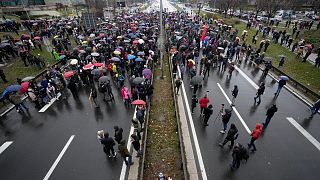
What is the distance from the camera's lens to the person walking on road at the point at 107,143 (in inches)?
304

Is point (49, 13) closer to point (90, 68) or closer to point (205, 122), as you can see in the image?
point (90, 68)

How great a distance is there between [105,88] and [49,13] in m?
58.0

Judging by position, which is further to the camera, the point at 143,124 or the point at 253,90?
the point at 253,90

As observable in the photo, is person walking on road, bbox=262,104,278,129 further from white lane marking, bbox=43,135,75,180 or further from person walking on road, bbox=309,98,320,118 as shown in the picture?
white lane marking, bbox=43,135,75,180

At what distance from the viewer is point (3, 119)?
11.5 meters

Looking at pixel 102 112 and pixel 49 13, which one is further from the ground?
pixel 49 13

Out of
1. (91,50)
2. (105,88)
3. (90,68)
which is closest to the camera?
(105,88)

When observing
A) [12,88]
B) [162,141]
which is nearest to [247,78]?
[162,141]

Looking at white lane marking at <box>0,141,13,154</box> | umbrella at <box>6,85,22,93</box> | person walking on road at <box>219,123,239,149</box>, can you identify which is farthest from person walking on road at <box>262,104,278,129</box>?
umbrella at <box>6,85,22,93</box>

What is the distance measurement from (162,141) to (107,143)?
2855mm

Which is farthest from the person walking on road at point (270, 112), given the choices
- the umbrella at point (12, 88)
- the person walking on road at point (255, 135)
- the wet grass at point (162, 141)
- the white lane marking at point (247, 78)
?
the umbrella at point (12, 88)

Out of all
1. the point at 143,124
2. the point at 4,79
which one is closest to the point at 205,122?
the point at 143,124

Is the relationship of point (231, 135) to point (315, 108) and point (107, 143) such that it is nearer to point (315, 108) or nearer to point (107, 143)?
point (107, 143)

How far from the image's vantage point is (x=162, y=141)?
9.47 m
